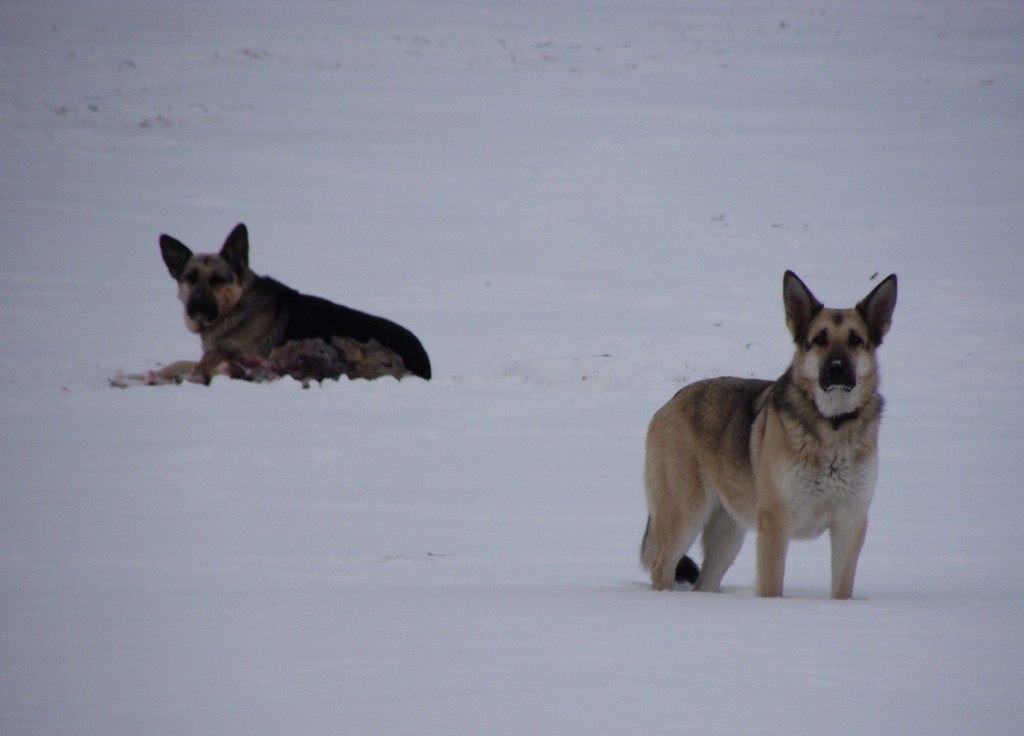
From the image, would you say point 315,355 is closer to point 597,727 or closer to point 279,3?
point 597,727

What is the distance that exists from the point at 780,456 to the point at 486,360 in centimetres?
701

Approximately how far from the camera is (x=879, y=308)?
20.4 feet

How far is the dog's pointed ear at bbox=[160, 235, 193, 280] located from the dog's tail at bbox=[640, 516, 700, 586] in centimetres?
612

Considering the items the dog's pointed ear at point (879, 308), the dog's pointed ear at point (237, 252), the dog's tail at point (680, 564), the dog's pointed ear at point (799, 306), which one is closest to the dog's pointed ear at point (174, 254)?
the dog's pointed ear at point (237, 252)

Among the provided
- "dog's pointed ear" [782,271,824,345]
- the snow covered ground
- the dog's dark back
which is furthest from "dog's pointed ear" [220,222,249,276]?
"dog's pointed ear" [782,271,824,345]

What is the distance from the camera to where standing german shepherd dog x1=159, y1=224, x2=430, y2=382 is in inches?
452

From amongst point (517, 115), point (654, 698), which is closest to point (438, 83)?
point (517, 115)

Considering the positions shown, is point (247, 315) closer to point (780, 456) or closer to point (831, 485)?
point (780, 456)

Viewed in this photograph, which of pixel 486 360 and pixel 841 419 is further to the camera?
pixel 486 360

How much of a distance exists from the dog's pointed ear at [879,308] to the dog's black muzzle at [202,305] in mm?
6726

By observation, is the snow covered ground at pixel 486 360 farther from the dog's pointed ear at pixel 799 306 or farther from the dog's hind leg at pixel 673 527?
the dog's pointed ear at pixel 799 306

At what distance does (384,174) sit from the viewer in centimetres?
2322

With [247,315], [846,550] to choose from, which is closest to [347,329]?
[247,315]

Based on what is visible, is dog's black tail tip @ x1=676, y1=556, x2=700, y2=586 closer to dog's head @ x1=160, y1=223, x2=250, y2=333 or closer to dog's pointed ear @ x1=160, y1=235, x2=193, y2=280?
dog's head @ x1=160, y1=223, x2=250, y2=333
